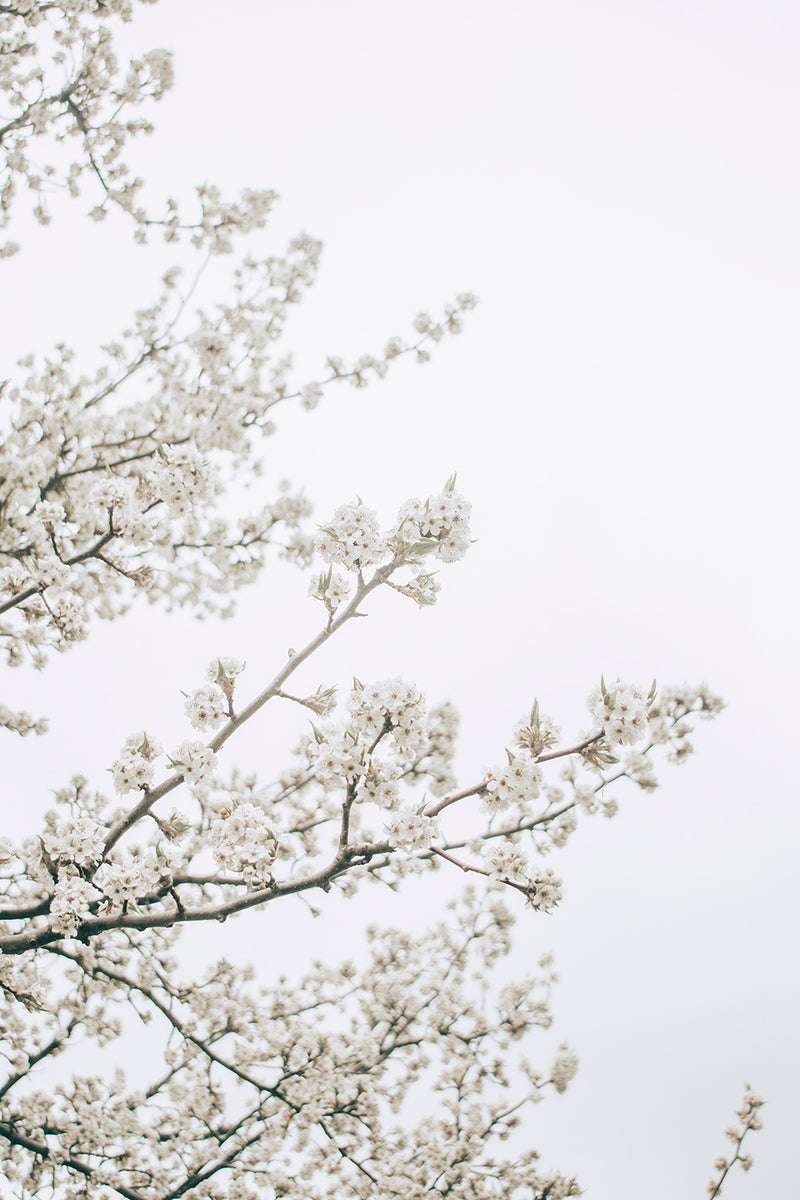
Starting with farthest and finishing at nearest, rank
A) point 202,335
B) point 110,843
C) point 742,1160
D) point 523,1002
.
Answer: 1. point 523,1002
2. point 742,1160
3. point 202,335
4. point 110,843

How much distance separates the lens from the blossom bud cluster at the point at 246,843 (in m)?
3.52

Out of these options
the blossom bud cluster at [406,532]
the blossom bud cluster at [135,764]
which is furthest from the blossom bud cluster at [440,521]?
the blossom bud cluster at [135,764]

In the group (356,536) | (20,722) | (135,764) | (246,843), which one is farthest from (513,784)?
(20,722)

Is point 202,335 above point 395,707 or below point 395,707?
above

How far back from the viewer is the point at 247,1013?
753 cm

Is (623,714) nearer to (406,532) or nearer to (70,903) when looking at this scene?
(406,532)

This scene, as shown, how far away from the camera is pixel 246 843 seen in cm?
355

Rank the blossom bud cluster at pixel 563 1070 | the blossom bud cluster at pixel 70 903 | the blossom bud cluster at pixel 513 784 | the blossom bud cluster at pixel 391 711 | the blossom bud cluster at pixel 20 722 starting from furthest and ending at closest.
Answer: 1. the blossom bud cluster at pixel 563 1070
2. the blossom bud cluster at pixel 20 722
3. the blossom bud cluster at pixel 70 903
4. the blossom bud cluster at pixel 513 784
5. the blossom bud cluster at pixel 391 711

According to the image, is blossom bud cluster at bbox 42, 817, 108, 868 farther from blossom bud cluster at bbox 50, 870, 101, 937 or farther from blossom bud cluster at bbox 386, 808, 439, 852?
blossom bud cluster at bbox 386, 808, 439, 852

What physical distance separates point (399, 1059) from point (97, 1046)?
3121 mm

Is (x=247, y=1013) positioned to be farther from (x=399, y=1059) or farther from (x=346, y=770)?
(x=346, y=770)

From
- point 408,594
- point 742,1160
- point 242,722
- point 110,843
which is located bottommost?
point 742,1160

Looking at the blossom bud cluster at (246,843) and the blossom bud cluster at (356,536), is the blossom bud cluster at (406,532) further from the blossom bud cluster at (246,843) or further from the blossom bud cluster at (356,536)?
the blossom bud cluster at (246,843)

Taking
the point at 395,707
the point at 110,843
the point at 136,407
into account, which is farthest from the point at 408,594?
the point at 136,407
